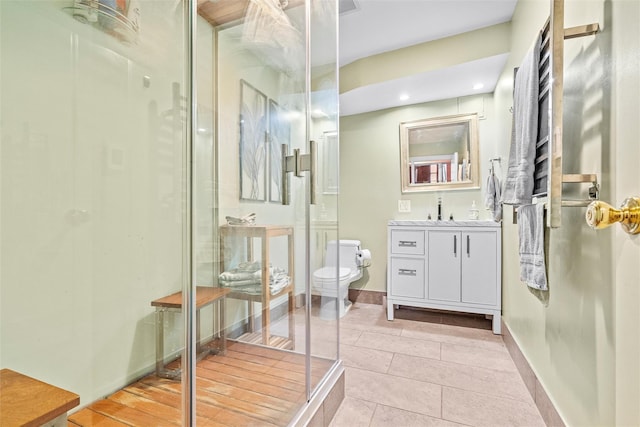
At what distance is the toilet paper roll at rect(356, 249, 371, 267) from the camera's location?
3.06m

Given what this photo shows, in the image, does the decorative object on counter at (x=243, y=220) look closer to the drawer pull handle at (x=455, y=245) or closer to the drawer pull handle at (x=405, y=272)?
the drawer pull handle at (x=405, y=272)

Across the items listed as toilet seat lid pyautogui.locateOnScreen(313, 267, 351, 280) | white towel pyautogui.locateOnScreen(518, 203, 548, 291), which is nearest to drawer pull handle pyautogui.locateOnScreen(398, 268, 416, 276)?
toilet seat lid pyautogui.locateOnScreen(313, 267, 351, 280)

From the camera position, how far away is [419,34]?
241cm

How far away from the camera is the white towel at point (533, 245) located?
1.34 metres

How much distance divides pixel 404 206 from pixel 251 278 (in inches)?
77.1

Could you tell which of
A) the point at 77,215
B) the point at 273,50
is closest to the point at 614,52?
the point at 273,50

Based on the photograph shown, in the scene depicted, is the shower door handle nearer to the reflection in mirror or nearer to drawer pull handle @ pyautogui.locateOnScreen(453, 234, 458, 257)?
drawer pull handle @ pyautogui.locateOnScreen(453, 234, 458, 257)

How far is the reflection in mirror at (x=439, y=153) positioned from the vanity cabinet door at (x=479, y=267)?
2.16 feet

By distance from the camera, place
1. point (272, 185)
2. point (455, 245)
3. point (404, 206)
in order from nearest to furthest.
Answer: point (272, 185)
point (455, 245)
point (404, 206)

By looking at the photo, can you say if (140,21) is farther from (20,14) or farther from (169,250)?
(169,250)

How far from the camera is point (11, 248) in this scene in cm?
103

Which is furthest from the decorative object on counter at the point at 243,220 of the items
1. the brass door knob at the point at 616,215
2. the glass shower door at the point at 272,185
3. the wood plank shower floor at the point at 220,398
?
the brass door knob at the point at 616,215

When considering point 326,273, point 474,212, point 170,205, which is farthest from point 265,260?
point 474,212

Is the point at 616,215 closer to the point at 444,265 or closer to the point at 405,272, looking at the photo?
the point at 444,265
